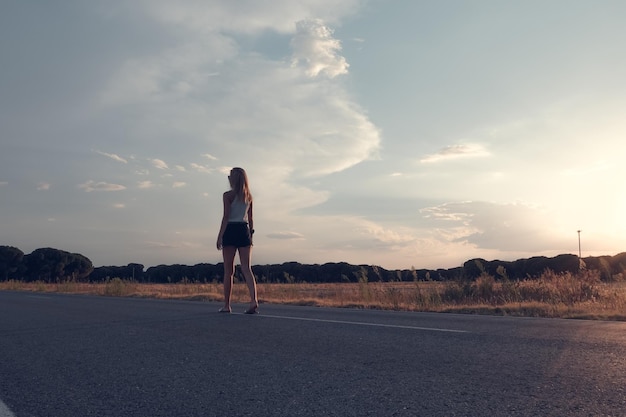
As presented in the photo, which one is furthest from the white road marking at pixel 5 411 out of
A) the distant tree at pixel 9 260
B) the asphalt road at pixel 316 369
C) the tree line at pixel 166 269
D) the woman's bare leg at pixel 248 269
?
the distant tree at pixel 9 260

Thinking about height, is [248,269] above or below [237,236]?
below

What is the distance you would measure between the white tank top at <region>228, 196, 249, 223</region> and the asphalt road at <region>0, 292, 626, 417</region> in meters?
2.19

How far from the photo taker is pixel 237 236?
9844 mm

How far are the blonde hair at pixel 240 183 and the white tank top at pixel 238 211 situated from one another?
0.08 m

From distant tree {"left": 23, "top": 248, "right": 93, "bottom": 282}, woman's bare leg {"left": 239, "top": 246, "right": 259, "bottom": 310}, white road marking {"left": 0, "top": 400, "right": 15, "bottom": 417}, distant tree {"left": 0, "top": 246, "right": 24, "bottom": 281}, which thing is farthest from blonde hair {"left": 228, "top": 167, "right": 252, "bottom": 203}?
distant tree {"left": 0, "top": 246, "right": 24, "bottom": 281}

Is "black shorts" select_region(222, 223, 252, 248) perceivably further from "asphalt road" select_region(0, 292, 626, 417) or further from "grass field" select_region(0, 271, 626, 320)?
"grass field" select_region(0, 271, 626, 320)

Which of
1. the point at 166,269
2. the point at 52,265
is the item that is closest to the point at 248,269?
the point at 52,265

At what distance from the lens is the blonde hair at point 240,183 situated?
391 inches

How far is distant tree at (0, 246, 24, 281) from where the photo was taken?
66.1 m

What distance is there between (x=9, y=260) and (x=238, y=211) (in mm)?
65323

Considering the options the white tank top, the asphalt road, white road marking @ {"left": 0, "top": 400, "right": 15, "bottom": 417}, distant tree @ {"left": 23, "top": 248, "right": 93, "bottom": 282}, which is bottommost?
white road marking @ {"left": 0, "top": 400, "right": 15, "bottom": 417}

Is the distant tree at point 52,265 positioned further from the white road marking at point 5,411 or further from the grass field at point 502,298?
the white road marking at point 5,411

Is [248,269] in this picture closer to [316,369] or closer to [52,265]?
[316,369]

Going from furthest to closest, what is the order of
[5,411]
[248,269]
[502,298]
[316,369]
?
[502,298] → [248,269] → [316,369] → [5,411]
